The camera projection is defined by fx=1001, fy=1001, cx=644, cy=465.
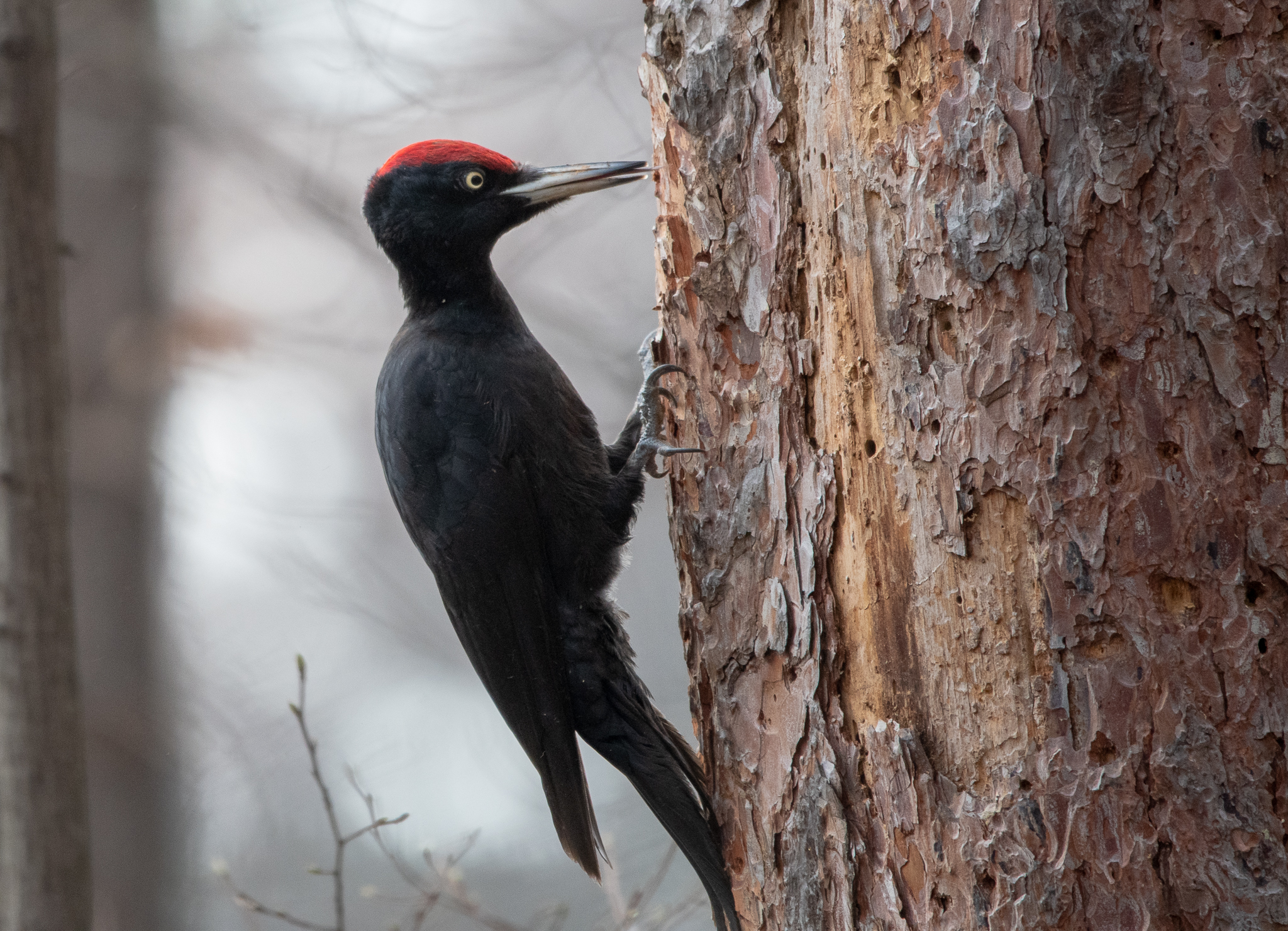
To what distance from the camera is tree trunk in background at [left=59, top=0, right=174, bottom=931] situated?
4.27m

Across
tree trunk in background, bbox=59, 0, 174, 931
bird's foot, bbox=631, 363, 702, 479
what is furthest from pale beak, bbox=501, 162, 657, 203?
tree trunk in background, bbox=59, 0, 174, 931

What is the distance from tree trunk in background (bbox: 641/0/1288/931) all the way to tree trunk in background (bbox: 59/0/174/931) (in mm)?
3709

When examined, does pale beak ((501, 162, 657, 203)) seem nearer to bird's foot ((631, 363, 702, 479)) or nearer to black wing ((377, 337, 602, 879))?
bird's foot ((631, 363, 702, 479))

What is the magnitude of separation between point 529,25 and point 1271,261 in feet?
11.4

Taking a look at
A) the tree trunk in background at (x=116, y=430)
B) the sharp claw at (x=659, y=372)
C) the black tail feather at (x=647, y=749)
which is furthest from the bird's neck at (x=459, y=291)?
the tree trunk in background at (x=116, y=430)

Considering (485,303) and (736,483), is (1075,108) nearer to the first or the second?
(736,483)

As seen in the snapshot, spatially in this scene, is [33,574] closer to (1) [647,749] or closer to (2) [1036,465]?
(1) [647,749]

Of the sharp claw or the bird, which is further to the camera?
the bird

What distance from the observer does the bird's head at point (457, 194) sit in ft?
7.58

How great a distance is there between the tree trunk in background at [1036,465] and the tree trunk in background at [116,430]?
3709 millimetres

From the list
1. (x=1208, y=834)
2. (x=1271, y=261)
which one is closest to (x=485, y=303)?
(x=1271, y=261)

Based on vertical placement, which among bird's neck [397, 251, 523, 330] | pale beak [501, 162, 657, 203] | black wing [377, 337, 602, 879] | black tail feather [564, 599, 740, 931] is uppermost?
pale beak [501, 162, 657, 203]

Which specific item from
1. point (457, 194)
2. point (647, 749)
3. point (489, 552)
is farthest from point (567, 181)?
point (647, 749)

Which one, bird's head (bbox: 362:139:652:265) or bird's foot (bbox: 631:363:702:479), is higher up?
bird's head (bbox: 362:139:652:265)
